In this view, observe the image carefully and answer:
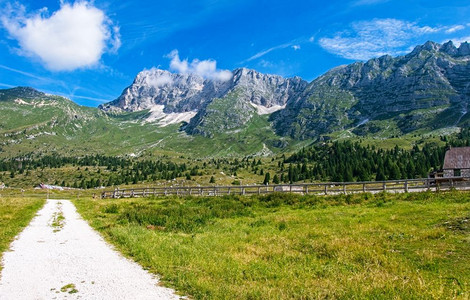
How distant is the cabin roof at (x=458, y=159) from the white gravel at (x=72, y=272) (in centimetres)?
7928

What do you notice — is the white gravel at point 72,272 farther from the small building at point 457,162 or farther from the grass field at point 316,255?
the small building at point 457,162

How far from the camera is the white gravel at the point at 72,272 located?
8.69 metres

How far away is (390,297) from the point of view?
7.75 meters

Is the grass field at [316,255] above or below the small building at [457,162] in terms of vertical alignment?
below

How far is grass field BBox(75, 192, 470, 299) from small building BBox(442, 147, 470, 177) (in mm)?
61286

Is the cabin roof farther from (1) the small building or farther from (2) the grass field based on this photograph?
(2) the grass field

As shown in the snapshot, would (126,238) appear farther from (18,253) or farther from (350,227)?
(350,227)

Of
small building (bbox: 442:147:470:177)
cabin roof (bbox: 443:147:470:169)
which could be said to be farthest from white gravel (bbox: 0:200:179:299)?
cabin roof (bbox: 443:147:470:169)

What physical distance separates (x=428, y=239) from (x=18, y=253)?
18280 millimetres

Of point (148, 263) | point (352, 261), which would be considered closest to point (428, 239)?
point (352, 261)

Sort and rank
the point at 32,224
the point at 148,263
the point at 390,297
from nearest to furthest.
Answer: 1. the point at 390,297
2. the point at 148,263
3. the point at 32,224

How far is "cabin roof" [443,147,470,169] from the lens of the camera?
69125mm

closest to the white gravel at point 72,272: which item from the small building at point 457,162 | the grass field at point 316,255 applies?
the grass field at point 316,255

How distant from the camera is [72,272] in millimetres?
10789
